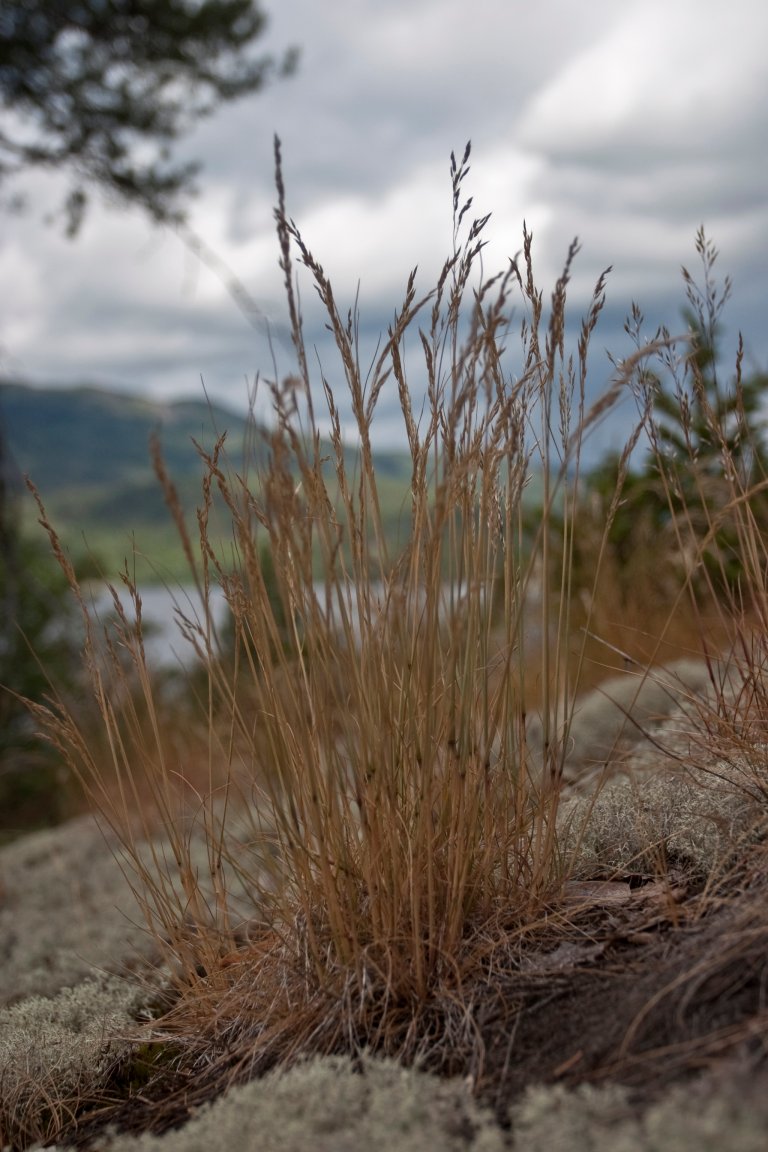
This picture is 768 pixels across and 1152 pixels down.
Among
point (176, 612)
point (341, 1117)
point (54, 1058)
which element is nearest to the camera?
point (341, 1117)

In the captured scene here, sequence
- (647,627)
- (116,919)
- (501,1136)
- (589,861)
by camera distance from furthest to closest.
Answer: (647,627) < (116,919) < (589,861) < (501,1136)

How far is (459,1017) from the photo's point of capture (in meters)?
1.72

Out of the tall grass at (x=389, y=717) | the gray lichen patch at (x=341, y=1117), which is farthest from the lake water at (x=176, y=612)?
the gray lichen patch at (x=341, y=1117)

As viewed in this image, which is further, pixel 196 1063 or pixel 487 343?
pixel 196 1063

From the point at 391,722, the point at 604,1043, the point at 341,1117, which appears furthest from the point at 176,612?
the point at 604,1043

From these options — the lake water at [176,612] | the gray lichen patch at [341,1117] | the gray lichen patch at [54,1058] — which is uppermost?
the lake water at [176,612]

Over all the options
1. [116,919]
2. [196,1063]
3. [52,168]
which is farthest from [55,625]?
[196,1063]

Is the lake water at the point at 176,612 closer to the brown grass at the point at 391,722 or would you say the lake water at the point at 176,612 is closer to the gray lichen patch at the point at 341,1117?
the brown grass at the point at 391,722

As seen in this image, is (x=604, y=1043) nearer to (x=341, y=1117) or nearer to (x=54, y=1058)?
(x=341, y=1117)

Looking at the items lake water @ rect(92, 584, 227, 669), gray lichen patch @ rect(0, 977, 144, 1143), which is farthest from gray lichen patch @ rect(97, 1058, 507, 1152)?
lake water @ rect(92, 584, 227, 669)

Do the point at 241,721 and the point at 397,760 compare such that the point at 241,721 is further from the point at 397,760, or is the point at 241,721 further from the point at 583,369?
the point at 583,369

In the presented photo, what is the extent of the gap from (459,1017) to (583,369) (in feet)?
3.90

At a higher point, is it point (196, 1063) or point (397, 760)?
point (397, 760)

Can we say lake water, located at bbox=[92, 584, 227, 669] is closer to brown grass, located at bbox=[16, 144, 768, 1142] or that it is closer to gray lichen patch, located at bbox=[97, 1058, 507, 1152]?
brown grass, located at bbox=[16, 144, 768, 1142]
